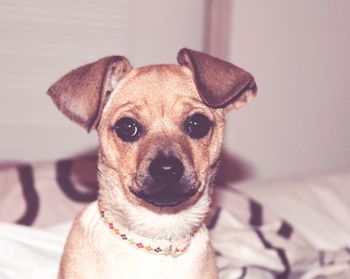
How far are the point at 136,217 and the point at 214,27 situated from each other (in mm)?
2444

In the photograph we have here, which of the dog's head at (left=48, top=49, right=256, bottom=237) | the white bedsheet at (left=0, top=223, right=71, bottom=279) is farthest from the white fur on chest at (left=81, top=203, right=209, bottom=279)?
the white bedsheet at (left=0, top=223, right=71, bottom=279)

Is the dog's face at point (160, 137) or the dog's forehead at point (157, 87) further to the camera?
the dog's forehead at point (157, 87)

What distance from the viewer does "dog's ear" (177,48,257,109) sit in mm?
1929

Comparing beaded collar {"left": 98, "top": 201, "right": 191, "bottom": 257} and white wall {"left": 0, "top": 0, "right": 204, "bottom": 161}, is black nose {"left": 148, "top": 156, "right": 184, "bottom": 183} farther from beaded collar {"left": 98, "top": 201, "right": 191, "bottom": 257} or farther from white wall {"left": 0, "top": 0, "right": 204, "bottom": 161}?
white wall {"left": 0, "top": 0, "right": 204, "bottom": 161}

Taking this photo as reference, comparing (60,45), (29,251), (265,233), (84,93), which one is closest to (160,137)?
(84,93)

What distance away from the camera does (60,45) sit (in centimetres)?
436

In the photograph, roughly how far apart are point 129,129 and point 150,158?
16 centimetres

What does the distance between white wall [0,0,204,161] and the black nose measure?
2625 mm

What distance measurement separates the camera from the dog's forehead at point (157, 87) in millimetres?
2004

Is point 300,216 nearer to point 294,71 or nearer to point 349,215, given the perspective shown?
point 349,215

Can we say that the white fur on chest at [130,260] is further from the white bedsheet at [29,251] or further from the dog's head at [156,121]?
the white bedsheet at [29,251]

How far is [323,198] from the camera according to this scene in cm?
342

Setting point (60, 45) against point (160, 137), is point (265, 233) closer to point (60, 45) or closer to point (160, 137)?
point (160, 137)

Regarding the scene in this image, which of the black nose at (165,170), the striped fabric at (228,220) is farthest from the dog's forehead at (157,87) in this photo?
the striped fabric at (228,220)
